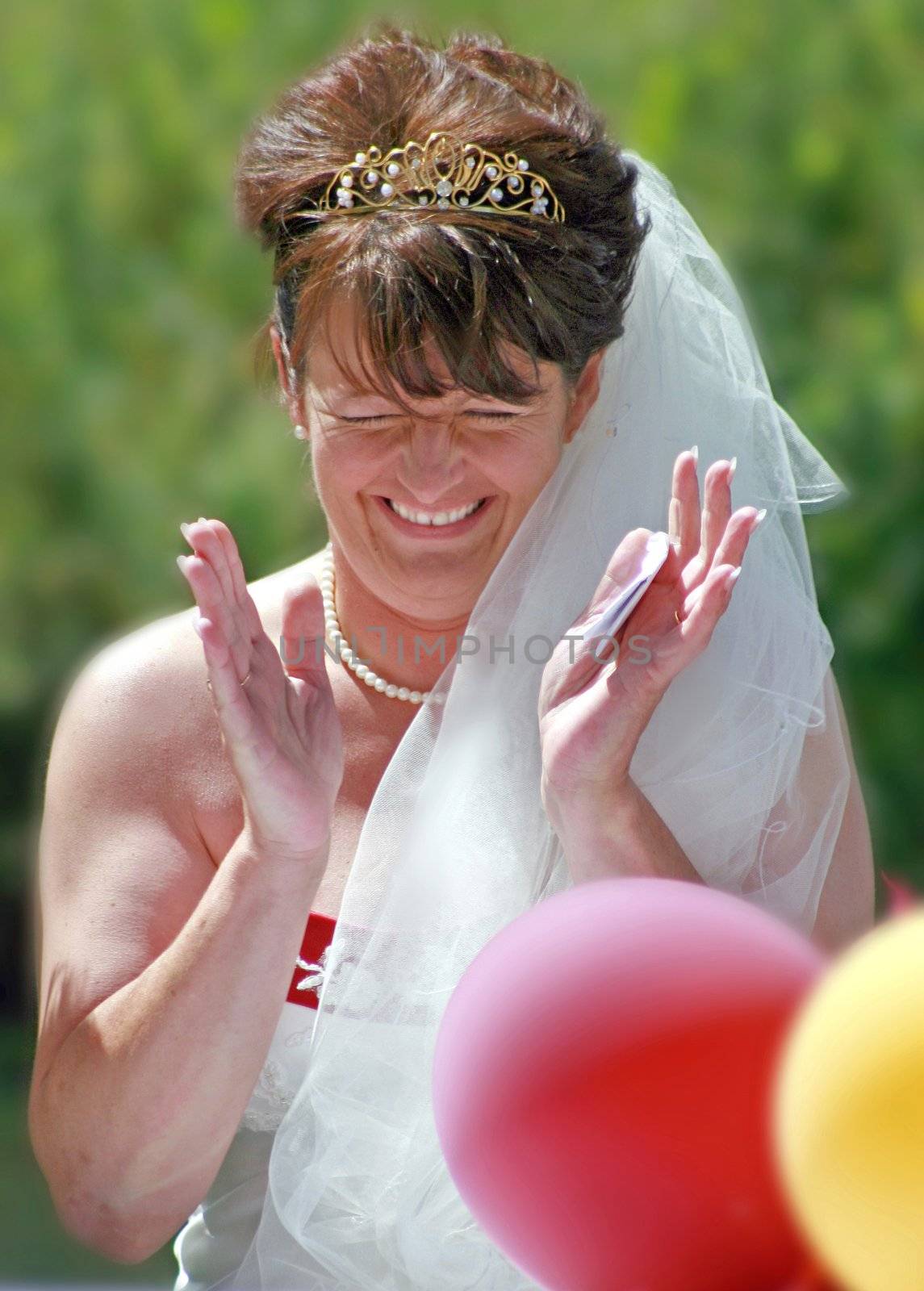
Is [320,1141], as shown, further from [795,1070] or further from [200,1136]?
[795,1070]

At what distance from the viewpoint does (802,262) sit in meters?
4.39

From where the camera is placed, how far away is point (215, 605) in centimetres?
150

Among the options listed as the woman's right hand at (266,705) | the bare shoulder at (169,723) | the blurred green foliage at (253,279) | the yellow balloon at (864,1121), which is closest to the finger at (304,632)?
the woman's right hand at (266,705)

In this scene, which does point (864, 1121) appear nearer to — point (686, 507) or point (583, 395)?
point (686, 507)

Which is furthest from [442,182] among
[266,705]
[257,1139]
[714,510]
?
[257,1139]

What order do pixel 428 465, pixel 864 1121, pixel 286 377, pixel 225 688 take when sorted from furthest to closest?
1. pixel 286 377
2. pixel 428 465
3. pixel 225 688
4. pixel 864 1121

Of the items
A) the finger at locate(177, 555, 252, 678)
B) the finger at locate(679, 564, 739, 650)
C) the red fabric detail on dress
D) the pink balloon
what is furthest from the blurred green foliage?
the pink balloon

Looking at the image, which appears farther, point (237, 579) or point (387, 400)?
point (387, 400)

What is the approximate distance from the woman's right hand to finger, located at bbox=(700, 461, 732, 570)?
383 mm

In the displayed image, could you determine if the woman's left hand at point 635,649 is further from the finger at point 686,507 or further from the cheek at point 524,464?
the cheek at point 524,464

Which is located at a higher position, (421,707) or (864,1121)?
(864,1121)

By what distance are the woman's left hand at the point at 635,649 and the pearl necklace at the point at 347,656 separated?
0.37 m

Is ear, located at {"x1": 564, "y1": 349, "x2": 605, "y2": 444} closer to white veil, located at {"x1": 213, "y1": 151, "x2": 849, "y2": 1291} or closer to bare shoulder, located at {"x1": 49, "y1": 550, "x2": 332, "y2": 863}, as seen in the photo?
white veil, located at {"x1": 213, "y1": 151, "x2": 849, "y2": 1291}

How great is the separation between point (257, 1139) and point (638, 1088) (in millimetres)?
745
